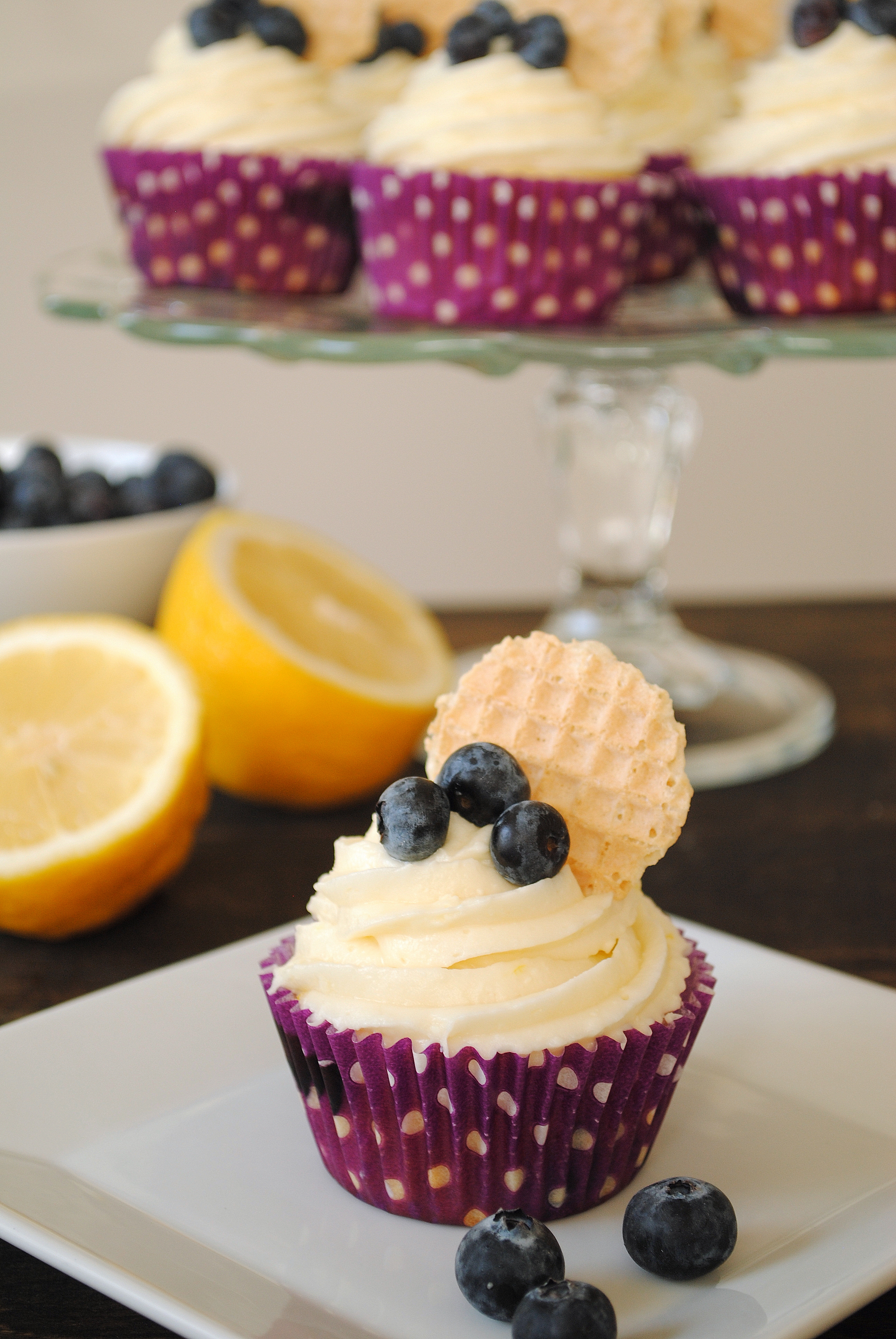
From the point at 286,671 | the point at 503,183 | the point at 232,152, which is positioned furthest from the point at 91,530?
the point at 503,183

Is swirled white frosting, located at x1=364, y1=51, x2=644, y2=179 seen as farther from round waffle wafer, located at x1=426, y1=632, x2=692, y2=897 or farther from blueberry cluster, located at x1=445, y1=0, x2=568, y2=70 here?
round waffle wafer, located at x1=426, y1=632, x2=692, y2=897

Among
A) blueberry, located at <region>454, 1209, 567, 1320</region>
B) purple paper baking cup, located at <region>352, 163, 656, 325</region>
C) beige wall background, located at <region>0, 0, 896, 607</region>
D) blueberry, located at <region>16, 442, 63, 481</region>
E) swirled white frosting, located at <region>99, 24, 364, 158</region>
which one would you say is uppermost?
swirled white frosting, located at <region>99, 24, 364, 158</region>

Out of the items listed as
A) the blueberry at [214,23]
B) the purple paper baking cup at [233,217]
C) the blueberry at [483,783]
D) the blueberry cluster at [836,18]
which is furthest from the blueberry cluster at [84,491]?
the blueberry at [483,783]

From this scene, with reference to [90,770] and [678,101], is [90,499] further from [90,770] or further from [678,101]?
[678,101]

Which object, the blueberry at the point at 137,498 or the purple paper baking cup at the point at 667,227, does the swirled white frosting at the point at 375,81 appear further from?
the blueberry at the point at 137,498

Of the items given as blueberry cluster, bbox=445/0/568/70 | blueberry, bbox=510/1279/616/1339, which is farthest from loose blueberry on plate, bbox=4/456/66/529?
blueberry, bbox=510/1279/616/1339

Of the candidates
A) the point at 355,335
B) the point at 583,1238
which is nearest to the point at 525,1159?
the point at 583,1238
